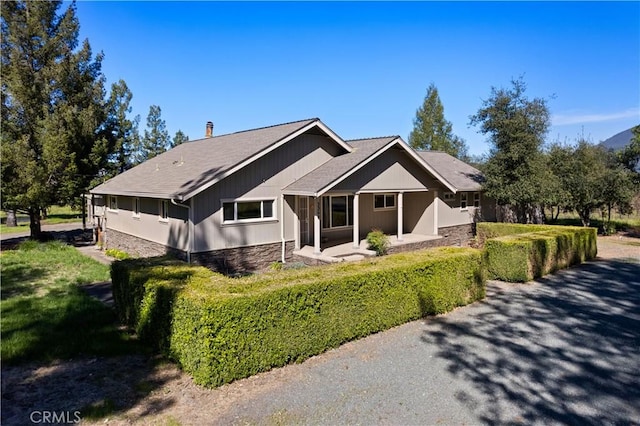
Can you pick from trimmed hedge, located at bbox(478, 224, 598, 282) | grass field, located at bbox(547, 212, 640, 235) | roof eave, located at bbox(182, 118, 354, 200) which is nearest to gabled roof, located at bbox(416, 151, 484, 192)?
roof eave, located at bbox(182, 118, 354, 200)

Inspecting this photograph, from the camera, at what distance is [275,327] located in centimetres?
619

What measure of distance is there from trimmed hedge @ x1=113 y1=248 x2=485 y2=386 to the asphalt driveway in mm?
308

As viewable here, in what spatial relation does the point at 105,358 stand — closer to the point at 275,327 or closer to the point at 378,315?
the point at 275,327

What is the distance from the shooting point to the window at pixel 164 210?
13.9m

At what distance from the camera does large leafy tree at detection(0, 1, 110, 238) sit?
17703 mm

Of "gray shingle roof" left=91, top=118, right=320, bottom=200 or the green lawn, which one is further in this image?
"gray shingle roof" left=91, top=118, right=320, bottom=200

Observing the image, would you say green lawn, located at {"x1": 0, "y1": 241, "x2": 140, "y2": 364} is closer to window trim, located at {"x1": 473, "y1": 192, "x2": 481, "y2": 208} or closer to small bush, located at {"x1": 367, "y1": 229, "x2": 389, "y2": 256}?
small bush, located at {"x1": 367, "y1": 229, "x2": 389, "y2": 256}

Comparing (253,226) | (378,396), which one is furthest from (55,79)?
(378,396)

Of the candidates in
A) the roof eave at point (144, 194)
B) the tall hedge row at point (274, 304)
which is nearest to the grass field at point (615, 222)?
the tall hedge row at point (274, 304)

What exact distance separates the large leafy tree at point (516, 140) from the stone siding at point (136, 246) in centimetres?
1630

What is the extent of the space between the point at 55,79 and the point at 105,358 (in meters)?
18.8

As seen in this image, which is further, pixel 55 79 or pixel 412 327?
pixel 55 79

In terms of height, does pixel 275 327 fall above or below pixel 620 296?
above

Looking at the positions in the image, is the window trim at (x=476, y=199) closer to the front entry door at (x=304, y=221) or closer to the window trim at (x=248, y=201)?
the front entry door at (x=304, y=221)
